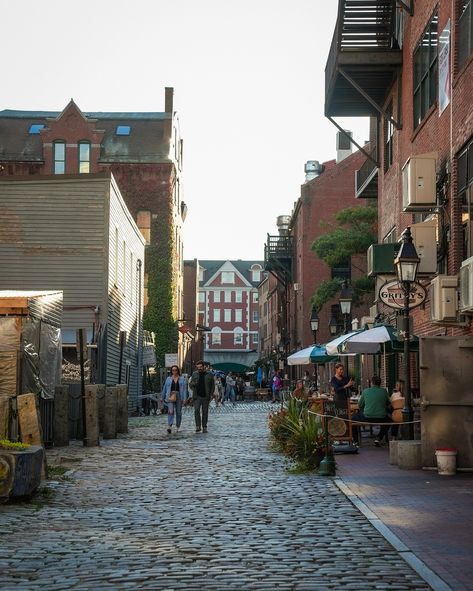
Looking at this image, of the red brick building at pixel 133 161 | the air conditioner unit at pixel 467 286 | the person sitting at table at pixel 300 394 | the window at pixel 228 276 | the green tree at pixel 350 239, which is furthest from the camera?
the window at pixel 228 276

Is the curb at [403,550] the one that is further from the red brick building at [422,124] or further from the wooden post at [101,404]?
the wooden post at [101,404]

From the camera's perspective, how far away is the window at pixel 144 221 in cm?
5872

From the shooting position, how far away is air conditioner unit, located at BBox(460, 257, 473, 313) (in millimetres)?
16312

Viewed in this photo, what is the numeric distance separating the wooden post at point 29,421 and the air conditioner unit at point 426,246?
28.1 feet

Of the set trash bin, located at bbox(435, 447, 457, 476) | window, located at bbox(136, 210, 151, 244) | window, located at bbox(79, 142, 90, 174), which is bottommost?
trash bin, located at bbox(435, 447, 457, 476)

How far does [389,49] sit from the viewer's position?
1059 inches

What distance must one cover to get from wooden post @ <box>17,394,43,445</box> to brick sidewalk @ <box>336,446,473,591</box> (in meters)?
4.20

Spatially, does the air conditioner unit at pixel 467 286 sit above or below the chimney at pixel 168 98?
below

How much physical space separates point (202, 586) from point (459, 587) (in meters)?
1.65

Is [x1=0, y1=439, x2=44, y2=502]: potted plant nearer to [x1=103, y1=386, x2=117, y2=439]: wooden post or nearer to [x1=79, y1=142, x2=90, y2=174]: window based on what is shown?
[x1=103, y1=386, x2=117, y2=439]: wooden post

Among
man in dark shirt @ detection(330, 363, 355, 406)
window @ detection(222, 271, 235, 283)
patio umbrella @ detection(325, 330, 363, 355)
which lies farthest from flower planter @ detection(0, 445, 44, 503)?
window @ detection(222, 271, 235, 283)

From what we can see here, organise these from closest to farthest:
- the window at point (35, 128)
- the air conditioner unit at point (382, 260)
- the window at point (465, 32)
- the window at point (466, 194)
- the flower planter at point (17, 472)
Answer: the flower planter at point (17, 472)
the window at point (466, 194)
the window at point (465, 32)
the air conditioner unit at point (382, 260)
the window at point (35, 128)

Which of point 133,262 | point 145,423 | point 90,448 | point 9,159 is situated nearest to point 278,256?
point 9,159

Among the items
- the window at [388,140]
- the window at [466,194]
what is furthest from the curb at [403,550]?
the window at [388,140]
